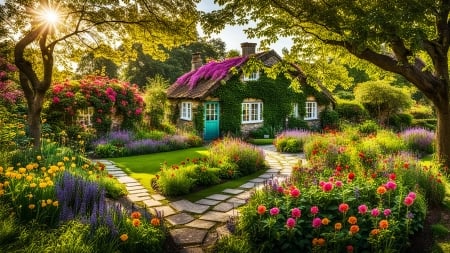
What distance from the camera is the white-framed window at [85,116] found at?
47.8 feet

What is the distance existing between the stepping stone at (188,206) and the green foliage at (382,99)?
67.7 ft

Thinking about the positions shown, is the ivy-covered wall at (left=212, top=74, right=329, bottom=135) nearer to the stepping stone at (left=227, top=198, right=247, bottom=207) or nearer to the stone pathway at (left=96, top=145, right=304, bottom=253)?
the stone pathway at (left=96, top=145, right=304, bottom=253)

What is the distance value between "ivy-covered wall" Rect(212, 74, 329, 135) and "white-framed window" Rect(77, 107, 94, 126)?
6428mm

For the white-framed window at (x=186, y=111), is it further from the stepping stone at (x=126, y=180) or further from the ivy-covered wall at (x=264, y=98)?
the stepping stone at (x=126, y=180)

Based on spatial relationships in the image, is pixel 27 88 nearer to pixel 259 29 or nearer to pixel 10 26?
pixel 10 26

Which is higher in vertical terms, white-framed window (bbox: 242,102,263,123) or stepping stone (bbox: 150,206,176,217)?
white-framed window (bbox: 242,102,263,123)

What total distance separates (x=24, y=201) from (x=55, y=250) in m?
1.41

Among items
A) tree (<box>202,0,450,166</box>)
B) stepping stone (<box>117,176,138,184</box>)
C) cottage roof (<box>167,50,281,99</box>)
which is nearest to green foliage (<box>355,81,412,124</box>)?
cottage roof (<box>167,50,281,99</box>)

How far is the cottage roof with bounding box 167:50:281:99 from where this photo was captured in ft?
58.1

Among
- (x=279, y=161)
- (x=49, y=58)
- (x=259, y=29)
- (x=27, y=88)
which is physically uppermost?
(x=259, y=29)

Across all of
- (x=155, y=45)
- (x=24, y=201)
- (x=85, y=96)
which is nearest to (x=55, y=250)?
(x=24, y=201)

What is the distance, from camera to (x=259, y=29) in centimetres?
763

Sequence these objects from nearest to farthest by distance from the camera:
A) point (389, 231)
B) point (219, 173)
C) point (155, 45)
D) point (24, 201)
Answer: point (389, 231), point (24, 201), point (219, 173), point (155, 45)

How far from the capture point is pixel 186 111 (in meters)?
19.8
